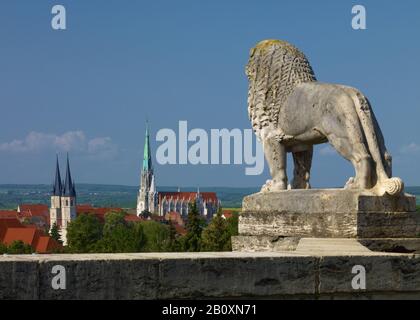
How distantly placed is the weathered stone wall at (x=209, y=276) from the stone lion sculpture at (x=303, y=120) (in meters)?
2.54

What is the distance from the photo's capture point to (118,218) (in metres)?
164

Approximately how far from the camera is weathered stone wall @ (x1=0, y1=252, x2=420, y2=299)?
589 centimetres

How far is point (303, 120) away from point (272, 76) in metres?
0.92

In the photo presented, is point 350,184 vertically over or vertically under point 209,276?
over

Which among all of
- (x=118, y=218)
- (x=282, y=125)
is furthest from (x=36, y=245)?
(x=282, y=125)

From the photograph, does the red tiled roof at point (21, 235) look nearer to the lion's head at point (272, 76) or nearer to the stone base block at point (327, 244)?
the lion's head at point (272, 76)

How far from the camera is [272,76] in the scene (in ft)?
37.0

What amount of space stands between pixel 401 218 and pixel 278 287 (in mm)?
3261

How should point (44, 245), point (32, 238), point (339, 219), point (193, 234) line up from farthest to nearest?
point (32, 238)
point (44, 245)
point (193, 234)
point (339, 219)

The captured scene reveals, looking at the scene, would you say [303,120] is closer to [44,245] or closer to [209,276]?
[209,276]

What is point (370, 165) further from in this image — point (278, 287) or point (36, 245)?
point (36, 245)

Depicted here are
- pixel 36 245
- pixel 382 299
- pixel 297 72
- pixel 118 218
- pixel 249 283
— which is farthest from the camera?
pixel 118 218

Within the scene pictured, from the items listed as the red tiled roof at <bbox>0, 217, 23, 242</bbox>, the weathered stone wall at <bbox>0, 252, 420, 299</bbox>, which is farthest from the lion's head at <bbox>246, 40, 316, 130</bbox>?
the red tiled roof at <bbox>0, 217, 23, 242</bbox>

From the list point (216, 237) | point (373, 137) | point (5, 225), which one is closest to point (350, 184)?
point (373, 137)
